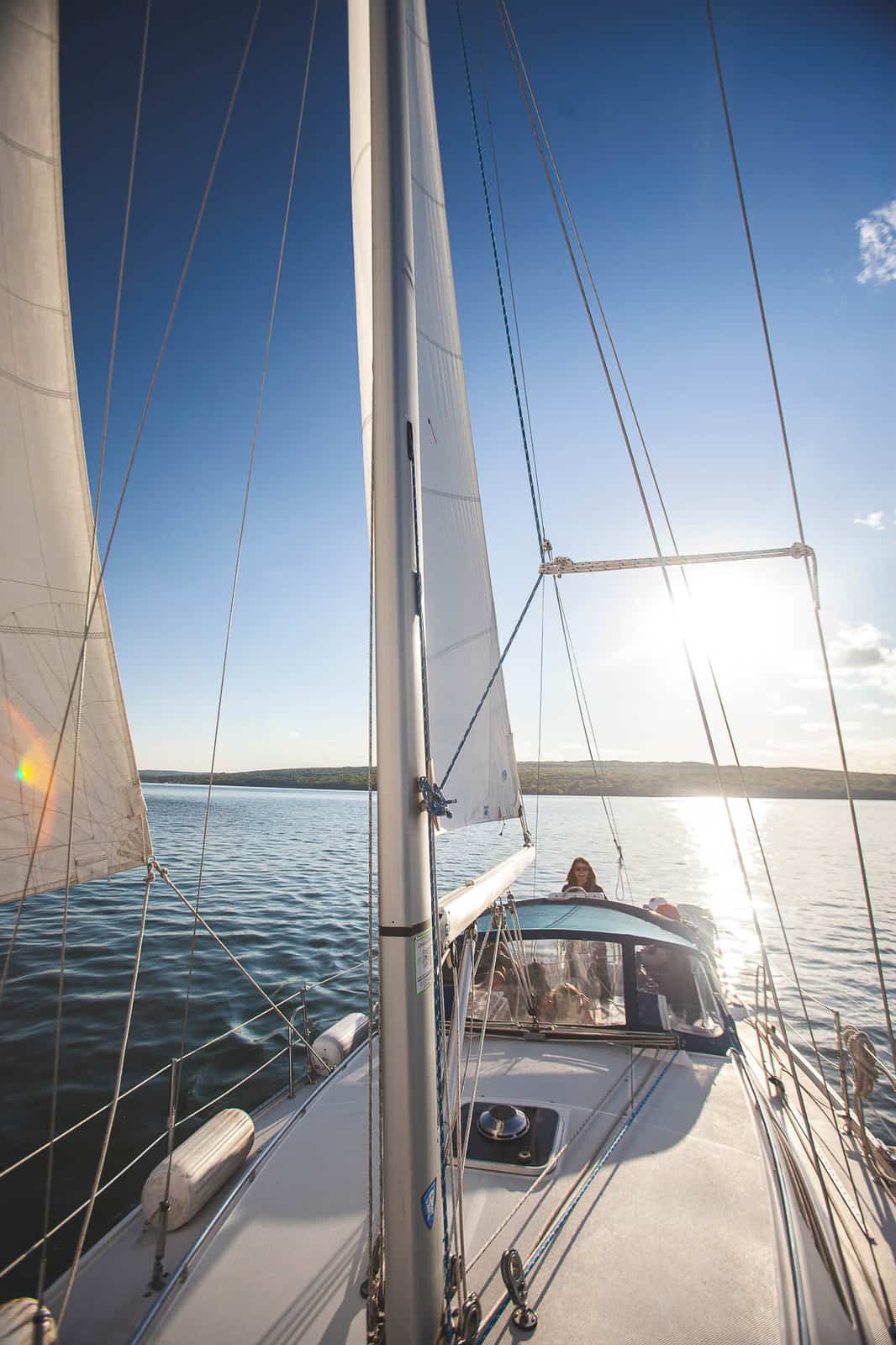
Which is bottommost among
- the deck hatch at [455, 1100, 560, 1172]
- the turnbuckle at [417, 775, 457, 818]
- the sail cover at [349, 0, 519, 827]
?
the deck hatch at [455, 1100, 560, 1172]

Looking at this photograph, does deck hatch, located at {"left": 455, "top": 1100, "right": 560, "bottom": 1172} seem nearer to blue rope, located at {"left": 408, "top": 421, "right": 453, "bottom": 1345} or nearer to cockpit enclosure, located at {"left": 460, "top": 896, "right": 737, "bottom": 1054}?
cockpit enclosure, located at {"left": 460, "top": 896, "right": 737, "bottom": 1054}

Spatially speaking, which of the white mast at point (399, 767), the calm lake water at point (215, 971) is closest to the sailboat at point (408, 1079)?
the white mast at point (399, 767)

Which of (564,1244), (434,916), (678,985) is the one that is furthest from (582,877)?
(434,916)

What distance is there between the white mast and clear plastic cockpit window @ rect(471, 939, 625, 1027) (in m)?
3.44

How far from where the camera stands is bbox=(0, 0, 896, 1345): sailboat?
2.20m

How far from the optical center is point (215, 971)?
10.4 metres

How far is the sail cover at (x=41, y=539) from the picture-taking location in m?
3.18

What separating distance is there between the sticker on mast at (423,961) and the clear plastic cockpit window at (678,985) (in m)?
4.27

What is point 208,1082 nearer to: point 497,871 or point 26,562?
point 497,871

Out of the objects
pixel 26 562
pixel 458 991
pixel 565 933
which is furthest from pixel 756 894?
pixel 26 562

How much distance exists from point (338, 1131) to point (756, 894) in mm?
25133

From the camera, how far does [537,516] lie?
7.05 meters

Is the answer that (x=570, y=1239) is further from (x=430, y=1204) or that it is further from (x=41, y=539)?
(x=41, y=539)

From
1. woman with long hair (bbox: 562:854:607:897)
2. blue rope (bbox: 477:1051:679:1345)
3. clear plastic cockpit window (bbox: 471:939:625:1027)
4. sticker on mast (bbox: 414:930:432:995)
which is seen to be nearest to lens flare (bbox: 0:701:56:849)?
sticker on mast (bbox: 414:930:432:995)
